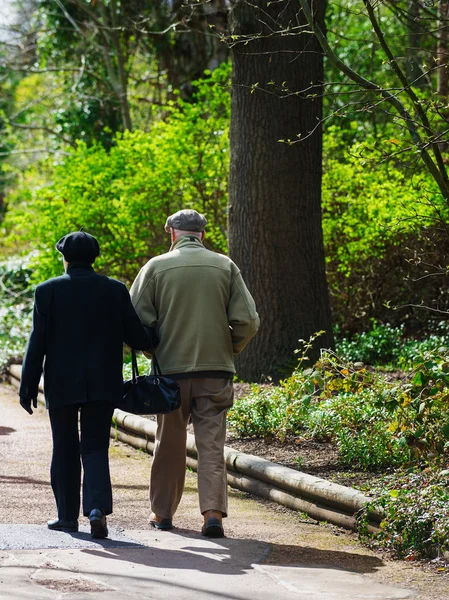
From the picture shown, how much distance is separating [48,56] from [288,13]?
1393 cm

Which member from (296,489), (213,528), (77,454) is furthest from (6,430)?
(213,528)

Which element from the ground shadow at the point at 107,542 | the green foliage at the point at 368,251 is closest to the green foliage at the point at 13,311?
the green foliage at the point at 368,251

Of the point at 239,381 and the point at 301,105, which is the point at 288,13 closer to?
the point at 301,105

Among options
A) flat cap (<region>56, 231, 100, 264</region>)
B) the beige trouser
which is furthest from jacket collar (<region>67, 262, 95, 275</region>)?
the beige trouser

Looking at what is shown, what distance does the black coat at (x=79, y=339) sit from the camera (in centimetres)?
585

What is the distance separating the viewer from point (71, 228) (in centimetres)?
1475

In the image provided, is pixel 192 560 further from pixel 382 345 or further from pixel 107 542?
pixel 382 345

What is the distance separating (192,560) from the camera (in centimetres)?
528

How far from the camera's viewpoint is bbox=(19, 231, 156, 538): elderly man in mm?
5855

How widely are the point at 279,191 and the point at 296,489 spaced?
454 cm

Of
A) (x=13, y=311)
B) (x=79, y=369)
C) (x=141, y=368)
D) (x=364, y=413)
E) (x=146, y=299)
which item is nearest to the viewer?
(x=79, y=369)

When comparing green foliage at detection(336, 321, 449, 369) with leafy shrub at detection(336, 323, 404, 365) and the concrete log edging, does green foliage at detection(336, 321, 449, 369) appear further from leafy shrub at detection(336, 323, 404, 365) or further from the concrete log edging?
the concrete log edging

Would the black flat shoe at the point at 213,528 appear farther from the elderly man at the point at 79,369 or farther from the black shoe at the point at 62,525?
the black shoe at the point at 62,525

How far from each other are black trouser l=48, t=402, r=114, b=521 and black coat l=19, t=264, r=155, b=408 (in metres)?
0.12
